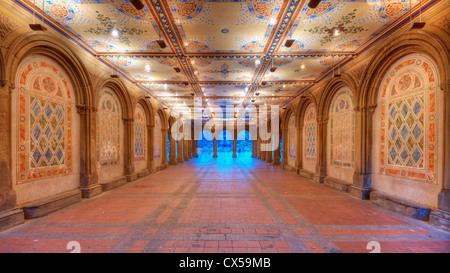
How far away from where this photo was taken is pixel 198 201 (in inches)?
242

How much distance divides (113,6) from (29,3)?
188cm

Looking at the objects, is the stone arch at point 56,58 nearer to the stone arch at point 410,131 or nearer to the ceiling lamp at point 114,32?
the ceiling lamp at point 114,32

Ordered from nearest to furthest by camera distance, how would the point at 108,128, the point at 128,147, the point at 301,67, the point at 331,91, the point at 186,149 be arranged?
the point at 301,67
the point at 108,128
the point at 331,91
the point at 128,147
the point at 186,149

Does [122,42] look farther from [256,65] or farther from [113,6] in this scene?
[256,65]

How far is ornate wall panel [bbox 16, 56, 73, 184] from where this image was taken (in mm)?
4797

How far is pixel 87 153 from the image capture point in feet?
22.0

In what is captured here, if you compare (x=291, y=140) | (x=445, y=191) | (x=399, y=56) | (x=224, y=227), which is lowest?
(x=224, y=227)

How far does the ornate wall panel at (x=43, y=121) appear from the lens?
4797 mm

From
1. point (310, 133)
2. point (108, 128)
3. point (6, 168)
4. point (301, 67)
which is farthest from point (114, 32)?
point (310, 133)

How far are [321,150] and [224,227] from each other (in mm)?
7046

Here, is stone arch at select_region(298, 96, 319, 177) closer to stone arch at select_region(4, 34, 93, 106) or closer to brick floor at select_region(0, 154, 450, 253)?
brick floor at select_region(0, 154, 450, 253)

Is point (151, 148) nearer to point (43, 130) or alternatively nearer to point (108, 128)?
point (108, 128)

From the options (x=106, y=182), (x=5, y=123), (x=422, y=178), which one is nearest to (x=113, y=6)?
(x=5, y=123)

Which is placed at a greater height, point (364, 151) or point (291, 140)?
point (291, 140)
